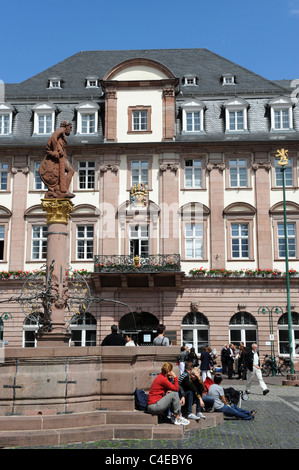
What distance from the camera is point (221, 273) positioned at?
1243 inches

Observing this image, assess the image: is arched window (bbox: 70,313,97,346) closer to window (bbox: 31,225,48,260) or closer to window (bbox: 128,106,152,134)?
window (bbox: 31,225,48,260)

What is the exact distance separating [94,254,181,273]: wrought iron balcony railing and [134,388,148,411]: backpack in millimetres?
19766

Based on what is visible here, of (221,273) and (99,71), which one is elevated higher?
(99,71)

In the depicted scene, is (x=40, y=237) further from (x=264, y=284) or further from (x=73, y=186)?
(x=264, y=284)

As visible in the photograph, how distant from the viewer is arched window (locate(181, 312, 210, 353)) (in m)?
31.6

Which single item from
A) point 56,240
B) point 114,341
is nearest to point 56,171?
point 56,240

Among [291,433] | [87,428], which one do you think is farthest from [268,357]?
[87,428]

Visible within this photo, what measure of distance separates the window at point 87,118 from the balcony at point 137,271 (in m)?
7.97

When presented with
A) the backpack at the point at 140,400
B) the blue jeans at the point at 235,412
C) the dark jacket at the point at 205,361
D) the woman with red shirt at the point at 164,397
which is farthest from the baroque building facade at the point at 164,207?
the woman with red shirt at the point at 164,397

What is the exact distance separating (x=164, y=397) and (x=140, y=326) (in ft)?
69.6

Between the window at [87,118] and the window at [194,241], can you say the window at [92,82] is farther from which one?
the window at [194,241]

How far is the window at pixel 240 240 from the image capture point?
32.4 m

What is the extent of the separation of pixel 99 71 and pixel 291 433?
32.5 m

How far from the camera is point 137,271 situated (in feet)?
102
